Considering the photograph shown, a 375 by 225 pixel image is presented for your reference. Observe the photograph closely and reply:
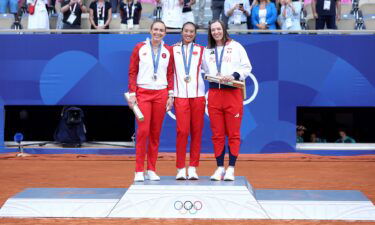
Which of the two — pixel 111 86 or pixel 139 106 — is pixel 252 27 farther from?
pixel 139 106

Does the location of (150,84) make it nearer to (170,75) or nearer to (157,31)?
(170,75)

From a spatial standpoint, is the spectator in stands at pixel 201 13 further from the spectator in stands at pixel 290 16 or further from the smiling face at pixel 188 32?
the smiling face at pixel 188 32

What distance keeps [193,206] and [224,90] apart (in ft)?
5.12

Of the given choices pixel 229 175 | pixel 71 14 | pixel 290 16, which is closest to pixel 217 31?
pixel 229 175

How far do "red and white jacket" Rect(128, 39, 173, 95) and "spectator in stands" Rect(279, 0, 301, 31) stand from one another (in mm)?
7651

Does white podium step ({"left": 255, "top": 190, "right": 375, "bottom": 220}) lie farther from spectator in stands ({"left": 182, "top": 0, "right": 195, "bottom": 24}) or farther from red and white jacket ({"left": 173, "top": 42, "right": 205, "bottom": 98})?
spectator in stands ({"left": 182, "top": 0, "right": 195, "bottom": 24})

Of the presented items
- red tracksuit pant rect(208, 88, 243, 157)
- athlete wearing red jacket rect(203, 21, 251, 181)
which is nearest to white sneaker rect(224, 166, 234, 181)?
athlete wearing red jacket rect(203, 21, 251, 181)

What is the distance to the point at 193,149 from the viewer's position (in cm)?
845

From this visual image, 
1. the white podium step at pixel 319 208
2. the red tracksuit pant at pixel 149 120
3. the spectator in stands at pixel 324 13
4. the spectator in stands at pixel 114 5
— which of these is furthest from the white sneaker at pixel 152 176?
the spectator in stands at pixel 114 5

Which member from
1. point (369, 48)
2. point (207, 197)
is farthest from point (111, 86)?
point (207, 197)

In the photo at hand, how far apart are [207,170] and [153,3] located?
6.93 m

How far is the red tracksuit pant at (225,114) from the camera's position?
327 inches

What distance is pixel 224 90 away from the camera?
327 inches

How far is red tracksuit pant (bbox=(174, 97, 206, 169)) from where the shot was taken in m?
8.28
